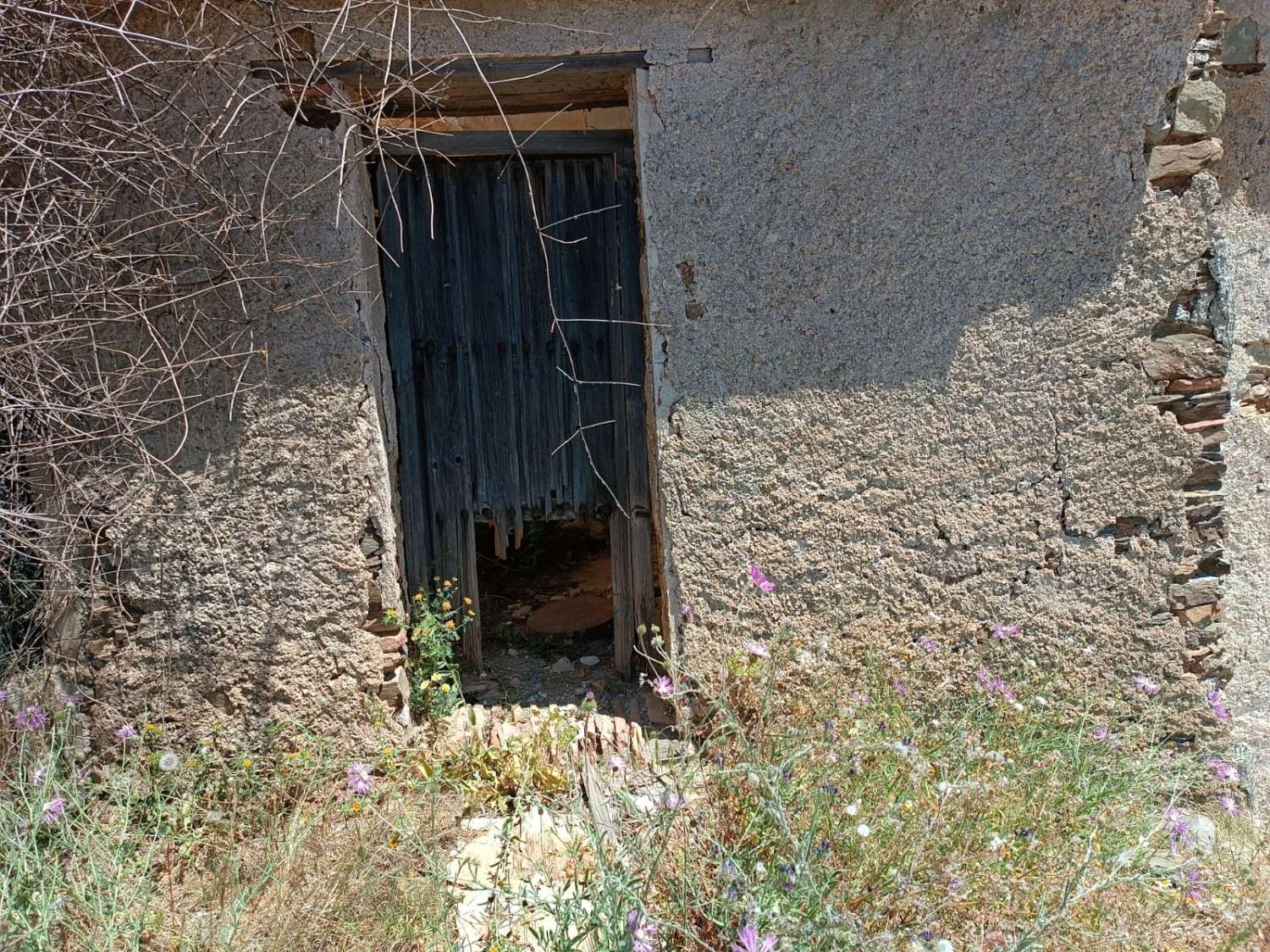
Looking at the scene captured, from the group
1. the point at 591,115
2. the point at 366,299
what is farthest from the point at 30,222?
the point at 591,115

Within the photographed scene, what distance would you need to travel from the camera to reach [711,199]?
9.21ft

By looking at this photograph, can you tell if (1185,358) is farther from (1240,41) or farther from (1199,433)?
(1240,41)

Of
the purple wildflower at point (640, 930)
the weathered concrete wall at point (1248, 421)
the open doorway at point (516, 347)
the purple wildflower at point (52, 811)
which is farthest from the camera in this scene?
the open doorway at point (516, 347)

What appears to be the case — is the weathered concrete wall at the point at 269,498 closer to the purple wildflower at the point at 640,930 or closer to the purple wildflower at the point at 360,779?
the purple wildflower at the point at 360,779

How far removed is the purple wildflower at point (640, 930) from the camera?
72.7 inches

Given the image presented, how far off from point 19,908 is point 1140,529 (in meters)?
3.31

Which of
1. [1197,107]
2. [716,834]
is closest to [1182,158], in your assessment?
[1197,107]

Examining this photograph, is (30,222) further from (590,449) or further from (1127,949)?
(1127,949)

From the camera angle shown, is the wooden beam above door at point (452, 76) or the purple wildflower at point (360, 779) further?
the wooden beam above door at point (452, 76)

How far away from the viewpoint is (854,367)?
2850 mm

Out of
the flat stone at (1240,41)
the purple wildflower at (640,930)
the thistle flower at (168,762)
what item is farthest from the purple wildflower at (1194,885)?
the thistle flower at (168,762)

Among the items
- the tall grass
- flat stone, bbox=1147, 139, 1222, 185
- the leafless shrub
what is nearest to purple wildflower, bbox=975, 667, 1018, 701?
the tall grass

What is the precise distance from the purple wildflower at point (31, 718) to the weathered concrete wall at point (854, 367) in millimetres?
254

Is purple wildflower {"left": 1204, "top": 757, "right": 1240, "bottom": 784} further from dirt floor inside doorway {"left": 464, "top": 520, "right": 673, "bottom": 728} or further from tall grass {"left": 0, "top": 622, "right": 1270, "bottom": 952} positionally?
dirt floor inside doorway {"left": 464, "top": 520, "right": 673, "bottom": 728}
